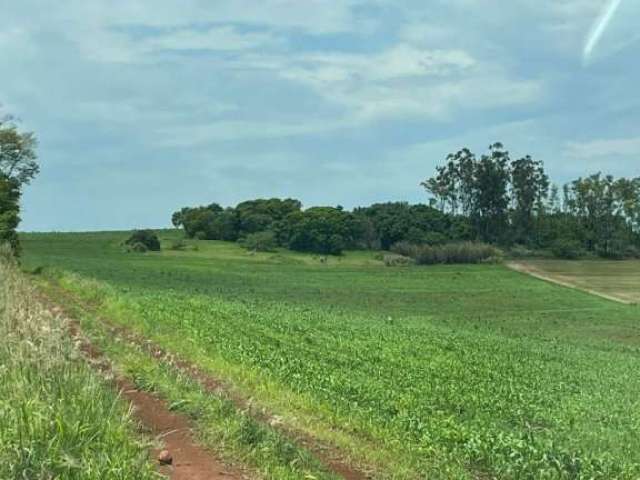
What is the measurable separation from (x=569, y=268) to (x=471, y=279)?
61.9 feet

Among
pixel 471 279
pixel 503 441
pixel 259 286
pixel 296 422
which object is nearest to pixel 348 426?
pixel 296 422

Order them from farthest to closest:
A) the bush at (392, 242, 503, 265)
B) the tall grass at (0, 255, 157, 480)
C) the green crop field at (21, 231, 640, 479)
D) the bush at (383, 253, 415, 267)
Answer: the bush at (392, 242, 503, 265) → the bush at (383, 253, 415, 267) → the green crop field at (21, 231, 640, 479) → the tall grass at (0, 255, 157, 480)

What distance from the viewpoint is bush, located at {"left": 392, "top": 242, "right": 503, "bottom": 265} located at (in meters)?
96.3

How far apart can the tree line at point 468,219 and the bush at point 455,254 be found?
281 inches

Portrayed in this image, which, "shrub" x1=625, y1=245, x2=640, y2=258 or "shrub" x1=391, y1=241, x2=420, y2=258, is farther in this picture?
"shrub" x1=625, y1=245, x2=640, y2=258

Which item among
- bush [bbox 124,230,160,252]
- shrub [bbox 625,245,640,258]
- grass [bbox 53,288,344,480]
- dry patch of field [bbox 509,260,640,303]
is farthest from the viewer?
shrub [bbox 625,245,640,258]

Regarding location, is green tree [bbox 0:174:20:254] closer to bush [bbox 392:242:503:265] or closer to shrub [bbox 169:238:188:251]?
shrub [bbox 169:238:188:251]

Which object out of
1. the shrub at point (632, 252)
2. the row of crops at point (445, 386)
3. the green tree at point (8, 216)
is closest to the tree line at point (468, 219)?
the shrub at point (632, 252)

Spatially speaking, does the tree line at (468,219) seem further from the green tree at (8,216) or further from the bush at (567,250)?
the green tree at (8,216)

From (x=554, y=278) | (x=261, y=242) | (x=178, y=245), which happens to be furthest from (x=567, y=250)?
(x=178, y=245)

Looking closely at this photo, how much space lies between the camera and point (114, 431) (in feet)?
20.5

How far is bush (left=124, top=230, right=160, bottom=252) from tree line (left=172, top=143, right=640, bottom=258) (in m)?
11.8

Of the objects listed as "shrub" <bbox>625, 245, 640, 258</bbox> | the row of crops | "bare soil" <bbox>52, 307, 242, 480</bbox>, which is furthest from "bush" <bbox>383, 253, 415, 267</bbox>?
"bare soil" <bbox>52, 307, 242, 480</bbox>

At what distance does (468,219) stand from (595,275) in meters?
43.2
